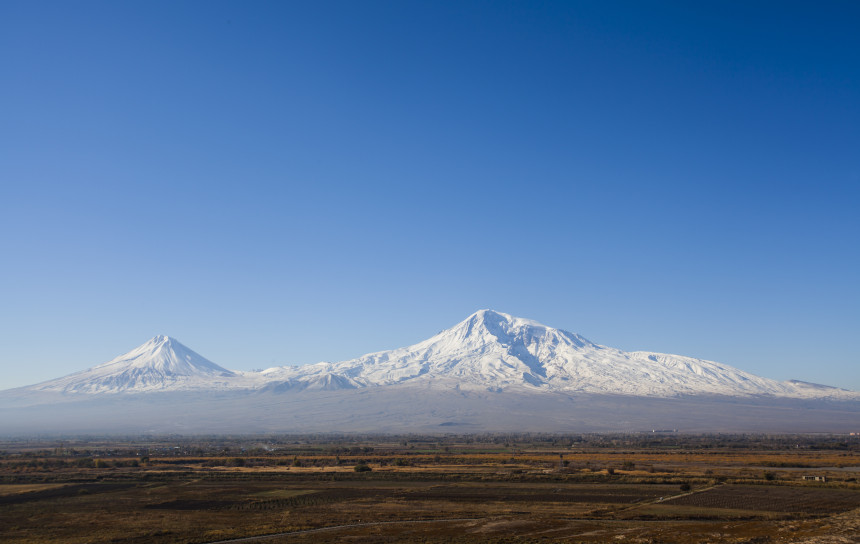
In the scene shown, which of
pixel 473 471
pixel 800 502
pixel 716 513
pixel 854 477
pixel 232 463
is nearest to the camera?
pixel 716 513

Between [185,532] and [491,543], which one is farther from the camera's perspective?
[185,532]

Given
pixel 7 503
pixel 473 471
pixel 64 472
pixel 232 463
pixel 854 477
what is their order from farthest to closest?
1. pixel 232 463
2. pixel 64 472
3. pixel 473 471
4. pixel 854 477
5. pixel 7 503

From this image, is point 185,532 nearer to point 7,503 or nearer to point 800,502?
point 7,503

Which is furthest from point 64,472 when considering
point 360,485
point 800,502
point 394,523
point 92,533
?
point 800,502

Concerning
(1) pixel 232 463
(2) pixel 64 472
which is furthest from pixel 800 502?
(2) pixel 64 472

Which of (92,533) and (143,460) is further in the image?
(143,460)

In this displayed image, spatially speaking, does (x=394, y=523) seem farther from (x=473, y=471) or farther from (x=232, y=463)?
(x=232, y=463)
